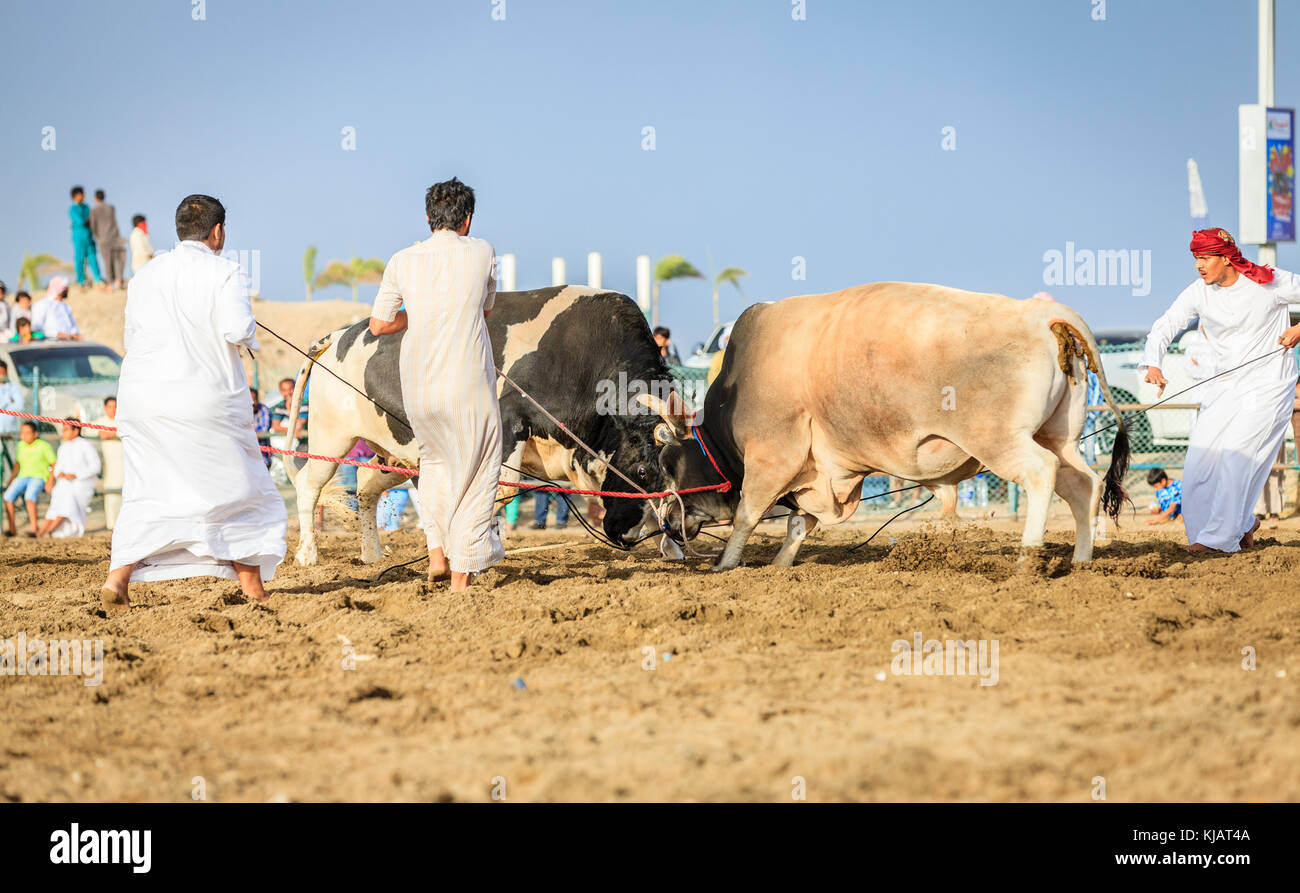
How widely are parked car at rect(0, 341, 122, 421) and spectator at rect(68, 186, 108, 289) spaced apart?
6.61 meters

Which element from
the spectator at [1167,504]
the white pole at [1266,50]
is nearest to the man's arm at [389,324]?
the spectator at [1167,504]

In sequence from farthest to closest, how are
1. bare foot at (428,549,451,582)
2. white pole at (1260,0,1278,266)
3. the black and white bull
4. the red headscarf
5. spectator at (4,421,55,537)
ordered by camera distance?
white pole at (1260,0,1278,266) → spectator at (4,421,55,537) → the black and white bull → the red headscarf → bare foot at (428,549,451,582)

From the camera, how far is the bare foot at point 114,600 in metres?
5.58

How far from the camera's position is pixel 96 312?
29.2 meters

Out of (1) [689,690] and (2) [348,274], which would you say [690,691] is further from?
(2) [348,274]

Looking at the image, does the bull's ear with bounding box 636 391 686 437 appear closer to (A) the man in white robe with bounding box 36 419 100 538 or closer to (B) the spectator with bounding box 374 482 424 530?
(B) the spectator with bounding box 374 482 424 530

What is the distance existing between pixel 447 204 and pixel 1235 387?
4.80 metres

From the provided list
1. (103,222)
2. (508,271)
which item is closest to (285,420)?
(103,222)

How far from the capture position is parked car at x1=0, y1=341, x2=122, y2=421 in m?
13.4

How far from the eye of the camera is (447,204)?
18.9ft

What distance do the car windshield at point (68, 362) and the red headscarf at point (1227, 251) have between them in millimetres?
12438

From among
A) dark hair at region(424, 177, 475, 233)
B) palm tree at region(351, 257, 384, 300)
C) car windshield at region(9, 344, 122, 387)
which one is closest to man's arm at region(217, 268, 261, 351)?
dark hair at region(424, 177, 475, 233)
